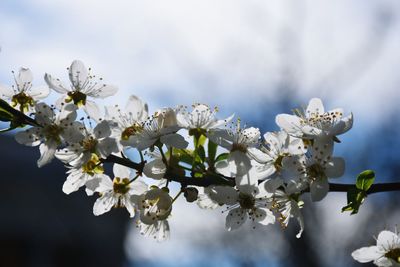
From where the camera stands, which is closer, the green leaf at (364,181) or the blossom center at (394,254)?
the green leaf at (364,181)

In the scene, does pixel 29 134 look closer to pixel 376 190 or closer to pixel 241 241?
pixel 376 190

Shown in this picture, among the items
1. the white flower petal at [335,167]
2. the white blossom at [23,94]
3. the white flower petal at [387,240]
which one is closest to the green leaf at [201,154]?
the white flower petal at [335,167]

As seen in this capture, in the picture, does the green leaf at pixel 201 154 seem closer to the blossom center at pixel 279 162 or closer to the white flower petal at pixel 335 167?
the blossom center at pixel 279 162

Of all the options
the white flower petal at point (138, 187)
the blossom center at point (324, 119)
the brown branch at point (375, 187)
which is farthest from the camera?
the white flower petal at point (138, 187)

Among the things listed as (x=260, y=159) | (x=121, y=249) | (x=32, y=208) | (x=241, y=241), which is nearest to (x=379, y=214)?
(x=241, y=241)

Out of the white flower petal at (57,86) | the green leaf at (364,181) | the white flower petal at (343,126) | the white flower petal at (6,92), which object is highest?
the white flower petal at (57,86)

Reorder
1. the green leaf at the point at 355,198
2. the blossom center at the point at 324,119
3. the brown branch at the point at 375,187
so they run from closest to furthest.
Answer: the brown branch at the point at 375,187, the green leaf at the point at 355,198, the blossom center at the point at 324,119

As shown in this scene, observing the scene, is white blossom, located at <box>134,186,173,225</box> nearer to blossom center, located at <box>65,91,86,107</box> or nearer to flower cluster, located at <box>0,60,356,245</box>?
flower cluster, located at <box>0,60,356,245</box>
